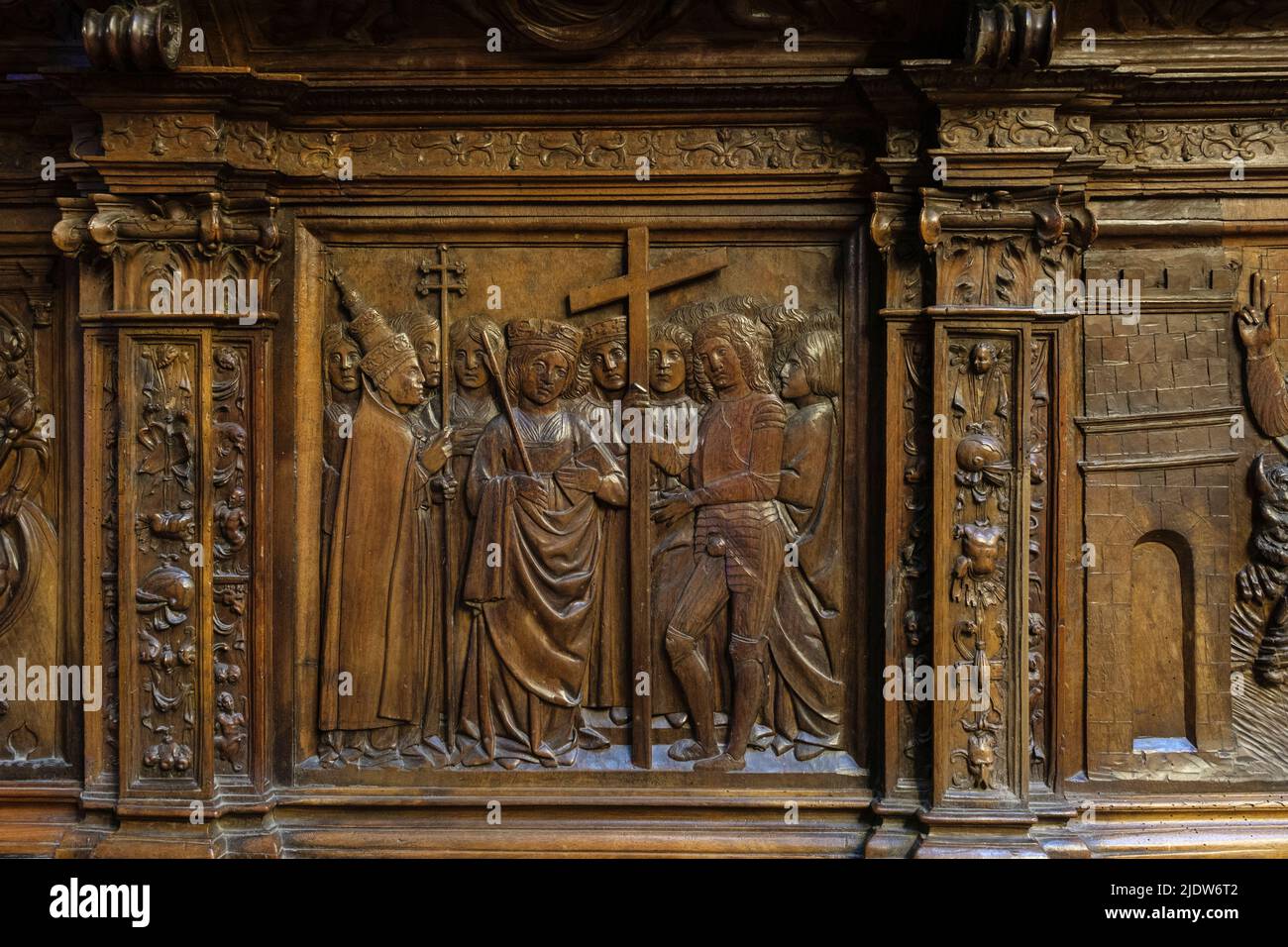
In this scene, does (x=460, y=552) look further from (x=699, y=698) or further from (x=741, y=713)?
(x=741, y=713)

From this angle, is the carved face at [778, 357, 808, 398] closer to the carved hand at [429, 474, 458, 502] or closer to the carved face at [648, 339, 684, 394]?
the carved face at [648, 339, 684, 394]

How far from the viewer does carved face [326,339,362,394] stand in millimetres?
4652

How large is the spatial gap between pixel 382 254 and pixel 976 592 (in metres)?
2.64

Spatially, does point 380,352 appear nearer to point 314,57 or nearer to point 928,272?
point 314,57

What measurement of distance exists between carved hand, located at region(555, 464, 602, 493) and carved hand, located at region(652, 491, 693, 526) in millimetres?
254

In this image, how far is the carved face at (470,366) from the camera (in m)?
4.66

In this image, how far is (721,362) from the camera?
4.59m

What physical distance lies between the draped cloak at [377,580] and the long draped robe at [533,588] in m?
0.22

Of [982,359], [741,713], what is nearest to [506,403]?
[741,713]

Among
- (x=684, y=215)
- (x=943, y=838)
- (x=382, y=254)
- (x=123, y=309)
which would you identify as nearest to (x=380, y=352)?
(x=382, y=254)

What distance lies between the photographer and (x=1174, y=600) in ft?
15.2

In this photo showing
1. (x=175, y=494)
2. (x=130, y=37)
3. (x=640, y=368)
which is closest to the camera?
(x=130, y=37)

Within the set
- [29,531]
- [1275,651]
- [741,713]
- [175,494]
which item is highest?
[175,494]

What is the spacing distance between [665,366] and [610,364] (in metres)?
0.21
